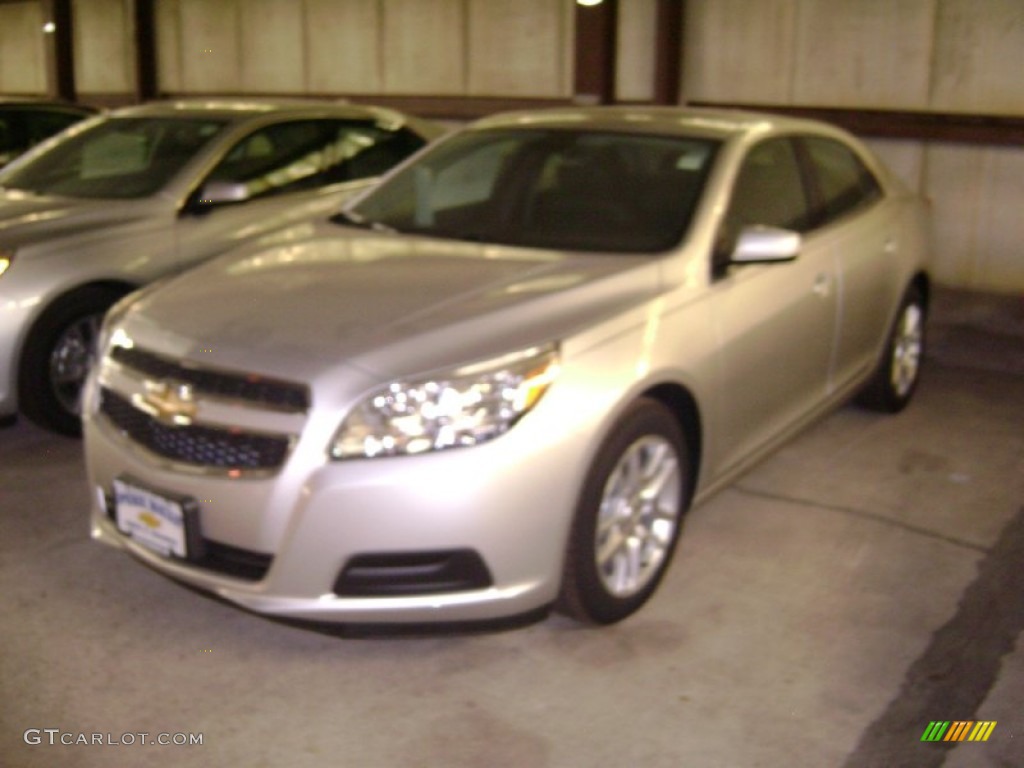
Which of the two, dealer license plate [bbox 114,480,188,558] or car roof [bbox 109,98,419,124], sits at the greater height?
car roof [bbox 109,98,419,124]

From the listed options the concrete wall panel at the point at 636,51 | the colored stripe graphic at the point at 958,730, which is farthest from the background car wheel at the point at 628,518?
the concrete wall panel at the point at 636,51

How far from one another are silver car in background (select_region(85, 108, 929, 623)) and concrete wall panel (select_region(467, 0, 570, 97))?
219 inches

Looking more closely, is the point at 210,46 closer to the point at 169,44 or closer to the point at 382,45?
the point at 169,44

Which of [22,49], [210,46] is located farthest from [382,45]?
[22,49]

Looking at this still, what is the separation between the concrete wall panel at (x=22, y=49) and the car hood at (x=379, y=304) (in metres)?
12.8

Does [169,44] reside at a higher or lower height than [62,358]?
higher

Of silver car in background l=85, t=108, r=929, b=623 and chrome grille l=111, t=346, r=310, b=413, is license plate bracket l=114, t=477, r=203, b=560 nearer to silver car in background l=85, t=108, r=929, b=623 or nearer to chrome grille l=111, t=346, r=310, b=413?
silver car in background l=85, t=108, r=929, b=623

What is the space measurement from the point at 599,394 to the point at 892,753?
1217 millimetres

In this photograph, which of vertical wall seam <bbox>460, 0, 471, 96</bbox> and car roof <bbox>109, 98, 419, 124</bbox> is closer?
car roof <bbox>109, 98, 419, 124</bbox>

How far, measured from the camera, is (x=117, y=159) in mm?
6277

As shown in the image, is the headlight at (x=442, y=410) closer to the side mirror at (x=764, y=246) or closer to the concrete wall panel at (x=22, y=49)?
the side mirror at (x=764, y=246)

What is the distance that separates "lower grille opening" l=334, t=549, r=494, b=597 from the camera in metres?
3.18

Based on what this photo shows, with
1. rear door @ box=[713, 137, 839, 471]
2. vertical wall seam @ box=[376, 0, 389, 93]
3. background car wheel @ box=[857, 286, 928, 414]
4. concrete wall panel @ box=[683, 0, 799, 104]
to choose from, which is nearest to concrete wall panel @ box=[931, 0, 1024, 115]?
concrete wall panel @ box=[683, 0, 799, 104]

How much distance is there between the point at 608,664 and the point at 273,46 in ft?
34.2
